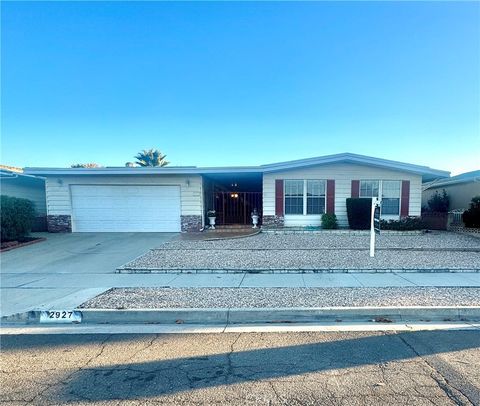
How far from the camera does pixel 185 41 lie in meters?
11.9

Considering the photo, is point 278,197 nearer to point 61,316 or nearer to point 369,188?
point 369,188

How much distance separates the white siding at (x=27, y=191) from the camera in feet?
44.1

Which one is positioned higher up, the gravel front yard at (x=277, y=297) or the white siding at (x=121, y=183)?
the white siding at (x=121, y=183)

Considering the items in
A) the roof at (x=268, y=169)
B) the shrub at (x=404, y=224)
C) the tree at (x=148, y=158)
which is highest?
the tree at (x=148, y=158)

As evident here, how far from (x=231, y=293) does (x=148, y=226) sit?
949cm

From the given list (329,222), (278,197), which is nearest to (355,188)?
(329,222)

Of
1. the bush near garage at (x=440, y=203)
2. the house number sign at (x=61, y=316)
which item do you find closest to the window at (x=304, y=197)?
the bush near garage at (x=440, y=203)

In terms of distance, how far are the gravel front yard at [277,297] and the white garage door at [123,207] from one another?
26.7ft

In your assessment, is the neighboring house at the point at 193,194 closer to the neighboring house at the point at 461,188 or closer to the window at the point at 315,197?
the window at the point at 315,197

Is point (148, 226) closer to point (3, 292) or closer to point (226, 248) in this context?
point (226, 248)

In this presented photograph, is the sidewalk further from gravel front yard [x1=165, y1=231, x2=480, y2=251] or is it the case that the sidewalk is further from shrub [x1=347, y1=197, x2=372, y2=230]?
shrub [x1=347, y1=197, x2=372, y2=230]

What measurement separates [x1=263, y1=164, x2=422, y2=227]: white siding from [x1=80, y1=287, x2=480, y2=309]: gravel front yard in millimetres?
8041

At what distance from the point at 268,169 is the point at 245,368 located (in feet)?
34.1

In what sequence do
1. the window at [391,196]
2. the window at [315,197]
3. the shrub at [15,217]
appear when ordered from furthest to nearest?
the window at [315,197], the window at [391,196], the shrub at [15,217]
